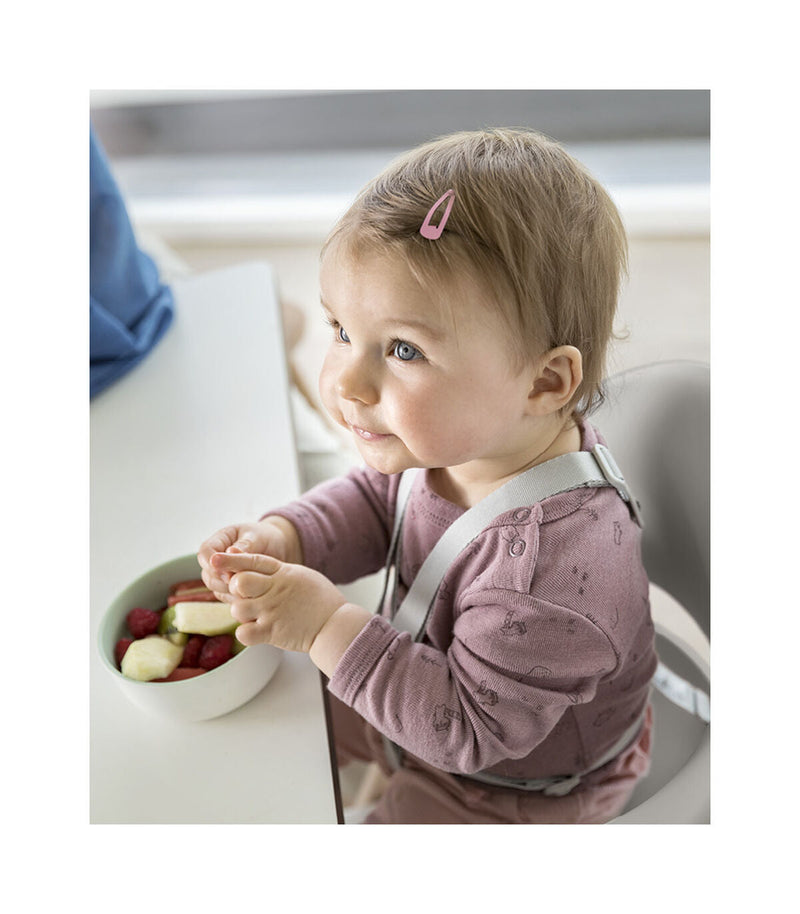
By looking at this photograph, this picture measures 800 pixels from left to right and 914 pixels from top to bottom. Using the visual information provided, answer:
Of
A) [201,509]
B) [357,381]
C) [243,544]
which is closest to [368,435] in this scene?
[357,381]

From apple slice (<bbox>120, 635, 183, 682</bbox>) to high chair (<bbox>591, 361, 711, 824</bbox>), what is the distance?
338 millimetres

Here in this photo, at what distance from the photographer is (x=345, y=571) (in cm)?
70

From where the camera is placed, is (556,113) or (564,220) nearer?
(564,220)

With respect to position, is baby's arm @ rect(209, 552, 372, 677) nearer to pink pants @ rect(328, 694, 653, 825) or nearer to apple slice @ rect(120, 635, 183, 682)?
apple slice @ rect(120, 635, 183, 682)

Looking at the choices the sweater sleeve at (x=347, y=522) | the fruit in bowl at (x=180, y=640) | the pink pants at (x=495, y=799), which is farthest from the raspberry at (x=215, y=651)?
the pink pants at (x=495, y=799)

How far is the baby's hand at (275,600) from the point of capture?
1.77 feet

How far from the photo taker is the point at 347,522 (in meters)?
0.69

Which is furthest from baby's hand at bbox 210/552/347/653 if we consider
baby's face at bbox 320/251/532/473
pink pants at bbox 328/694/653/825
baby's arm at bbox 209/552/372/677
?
pink pants at bbox 328/694/653/825

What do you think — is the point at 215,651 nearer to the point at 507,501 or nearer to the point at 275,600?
the point at 275,600

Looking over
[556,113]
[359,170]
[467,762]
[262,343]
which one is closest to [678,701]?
[467,762]

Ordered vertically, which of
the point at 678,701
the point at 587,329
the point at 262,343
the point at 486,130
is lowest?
the point at 678,701

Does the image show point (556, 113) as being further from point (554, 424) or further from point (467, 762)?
point (467, 762)

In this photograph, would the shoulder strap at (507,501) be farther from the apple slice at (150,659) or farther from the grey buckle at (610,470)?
the apple slice at (150,659)

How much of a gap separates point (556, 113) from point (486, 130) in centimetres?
51
